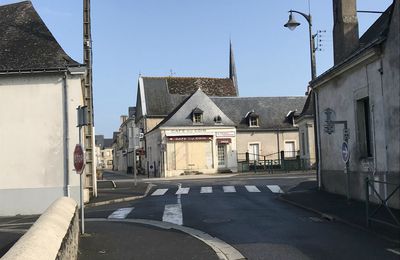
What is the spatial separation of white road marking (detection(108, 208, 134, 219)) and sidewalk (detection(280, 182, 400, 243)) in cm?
547

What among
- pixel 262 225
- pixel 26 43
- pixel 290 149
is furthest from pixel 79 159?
pixel 290 149

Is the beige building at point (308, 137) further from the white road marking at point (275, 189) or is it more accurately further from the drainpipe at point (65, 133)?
the drainpipe at point (65, 133)

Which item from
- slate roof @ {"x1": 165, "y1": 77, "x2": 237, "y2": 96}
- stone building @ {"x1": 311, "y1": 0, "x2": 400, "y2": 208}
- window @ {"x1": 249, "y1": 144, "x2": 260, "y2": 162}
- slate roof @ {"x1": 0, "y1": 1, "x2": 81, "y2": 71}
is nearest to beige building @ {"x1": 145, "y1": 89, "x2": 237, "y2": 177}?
window @ {"x1": 249, "y1": 144, "x2": 260, "y2": 162}

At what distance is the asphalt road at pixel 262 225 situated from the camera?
912cm

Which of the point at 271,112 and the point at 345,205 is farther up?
the point at 271,112

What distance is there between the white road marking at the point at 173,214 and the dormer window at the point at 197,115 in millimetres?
31028

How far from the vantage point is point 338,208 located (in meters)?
14.8

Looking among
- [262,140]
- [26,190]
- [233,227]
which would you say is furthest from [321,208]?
[262,140]

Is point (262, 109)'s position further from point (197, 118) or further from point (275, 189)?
point (275, 189)

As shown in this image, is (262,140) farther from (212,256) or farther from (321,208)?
(212,256)

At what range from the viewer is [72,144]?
63.2 feet

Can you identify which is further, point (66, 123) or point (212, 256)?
point (66, 123)

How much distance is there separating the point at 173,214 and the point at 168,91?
47.3 meters

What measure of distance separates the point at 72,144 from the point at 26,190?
91.3 inches
